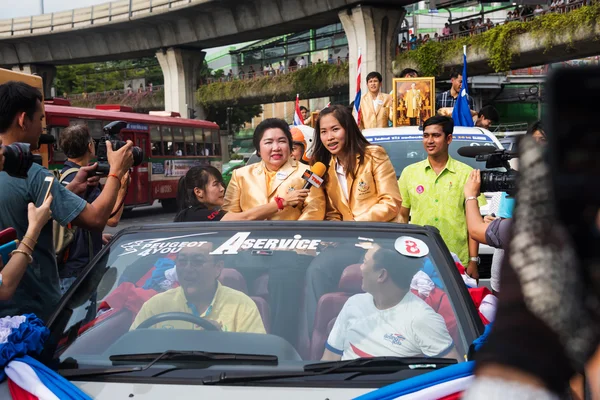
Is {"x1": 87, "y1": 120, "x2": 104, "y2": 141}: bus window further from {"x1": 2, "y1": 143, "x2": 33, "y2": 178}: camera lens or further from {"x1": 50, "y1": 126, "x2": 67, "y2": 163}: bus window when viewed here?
{"x1": 2, "y1": 143, "x2": 33, "y2": 178}: camera lens

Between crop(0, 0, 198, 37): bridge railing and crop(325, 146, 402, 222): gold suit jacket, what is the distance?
3220cm

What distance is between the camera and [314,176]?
15.2 ft

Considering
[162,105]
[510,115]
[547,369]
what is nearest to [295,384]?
[547,369]

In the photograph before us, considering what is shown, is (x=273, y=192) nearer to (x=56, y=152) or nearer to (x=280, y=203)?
(x=280, y=203)

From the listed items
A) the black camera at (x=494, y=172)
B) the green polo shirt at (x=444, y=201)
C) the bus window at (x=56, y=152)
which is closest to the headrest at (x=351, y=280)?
the black camera at (x=494, y=172)

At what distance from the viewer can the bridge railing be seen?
37.9 m

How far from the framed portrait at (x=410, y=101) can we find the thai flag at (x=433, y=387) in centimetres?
875

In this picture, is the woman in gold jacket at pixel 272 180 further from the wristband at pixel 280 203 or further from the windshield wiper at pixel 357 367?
the windshield wiper at pixel 357 367

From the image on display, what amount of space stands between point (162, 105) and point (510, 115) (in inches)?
976

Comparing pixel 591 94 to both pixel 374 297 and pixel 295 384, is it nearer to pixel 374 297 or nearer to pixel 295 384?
pixel 295 384

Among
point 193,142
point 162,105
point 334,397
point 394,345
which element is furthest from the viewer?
point 162,105

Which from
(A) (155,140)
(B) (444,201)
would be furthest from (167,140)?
(B) (444,201)

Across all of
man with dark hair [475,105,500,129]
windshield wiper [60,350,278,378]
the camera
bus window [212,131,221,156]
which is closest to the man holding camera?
the camera

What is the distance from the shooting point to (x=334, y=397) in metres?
2.48
